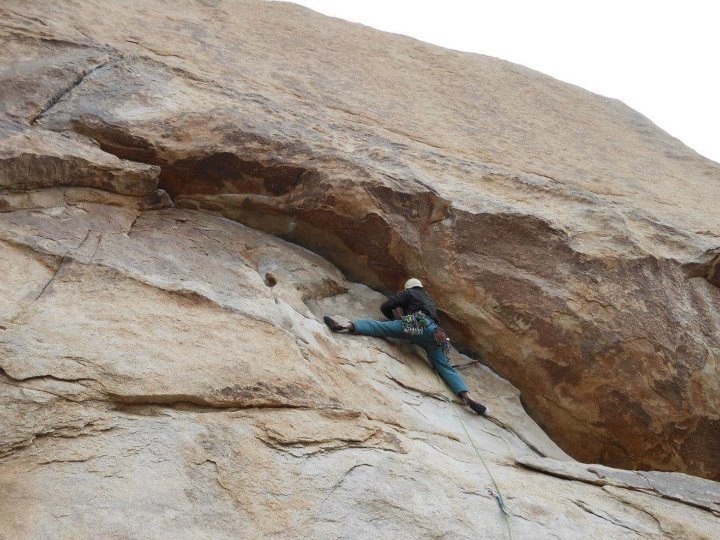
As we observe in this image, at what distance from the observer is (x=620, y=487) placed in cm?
494

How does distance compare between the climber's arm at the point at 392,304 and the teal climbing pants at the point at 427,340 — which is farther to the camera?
the climber's arm at the point at 392,304

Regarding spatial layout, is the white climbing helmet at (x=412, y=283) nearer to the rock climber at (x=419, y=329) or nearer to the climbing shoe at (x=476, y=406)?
the rock climber at (x=419, y=329)

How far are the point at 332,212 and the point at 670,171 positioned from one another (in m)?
6.22

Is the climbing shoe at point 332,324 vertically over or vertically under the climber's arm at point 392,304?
under

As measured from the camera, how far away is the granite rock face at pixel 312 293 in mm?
3574

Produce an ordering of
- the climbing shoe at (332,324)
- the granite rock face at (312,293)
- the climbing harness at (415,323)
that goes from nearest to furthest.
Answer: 1. the granite rock face at (312,293)
2. the climbing shoe at (332,324)
3. the climbing harness at (415,323)

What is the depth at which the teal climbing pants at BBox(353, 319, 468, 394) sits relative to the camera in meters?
5.70

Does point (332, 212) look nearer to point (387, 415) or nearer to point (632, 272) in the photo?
point (387, 415)

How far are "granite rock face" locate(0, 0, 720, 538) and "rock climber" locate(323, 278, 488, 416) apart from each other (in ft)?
0.50

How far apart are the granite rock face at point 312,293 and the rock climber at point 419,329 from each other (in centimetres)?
15

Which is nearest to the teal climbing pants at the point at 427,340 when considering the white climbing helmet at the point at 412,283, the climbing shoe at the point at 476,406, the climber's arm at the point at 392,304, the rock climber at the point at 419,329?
the rock climber at the point at 419,329

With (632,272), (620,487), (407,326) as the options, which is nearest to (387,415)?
(407,326)

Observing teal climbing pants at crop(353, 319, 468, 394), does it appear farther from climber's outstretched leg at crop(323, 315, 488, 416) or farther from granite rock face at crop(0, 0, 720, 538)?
granite rock face at crop(0, 0, 720, 538)

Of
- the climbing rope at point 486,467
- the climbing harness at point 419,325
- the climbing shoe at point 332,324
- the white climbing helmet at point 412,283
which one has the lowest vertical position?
A: the climbing rope at point 486,467
